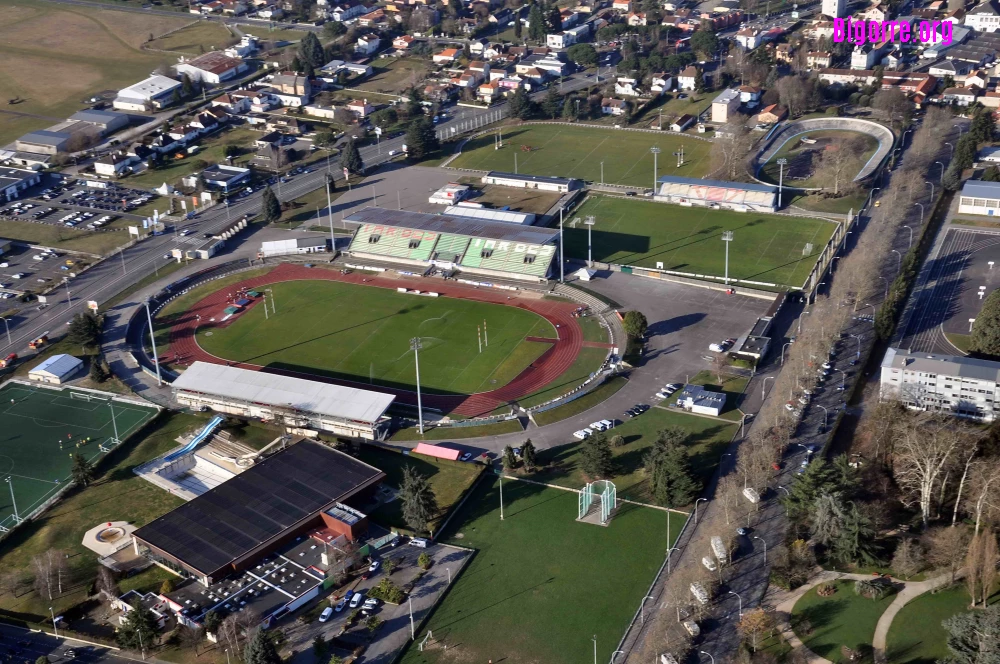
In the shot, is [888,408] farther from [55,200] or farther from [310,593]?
[55,200]

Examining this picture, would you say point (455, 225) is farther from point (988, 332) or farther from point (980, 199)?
point (980, 199)

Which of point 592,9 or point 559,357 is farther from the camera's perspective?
point 592,9

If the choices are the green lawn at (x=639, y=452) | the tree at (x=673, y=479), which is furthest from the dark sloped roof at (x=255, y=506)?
the tree at (x=673, y=479)

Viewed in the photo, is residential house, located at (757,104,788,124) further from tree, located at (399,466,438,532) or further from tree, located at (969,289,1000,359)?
tree, located at (399,466,438,532)

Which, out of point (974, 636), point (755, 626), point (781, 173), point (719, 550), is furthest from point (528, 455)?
point (781, 173)

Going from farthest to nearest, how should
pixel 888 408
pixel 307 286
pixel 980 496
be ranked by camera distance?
pixel 307 286 < pixel 888 408 < pixel 980 496

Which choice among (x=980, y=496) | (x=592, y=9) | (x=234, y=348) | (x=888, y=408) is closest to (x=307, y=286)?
(x=234, y=348)
